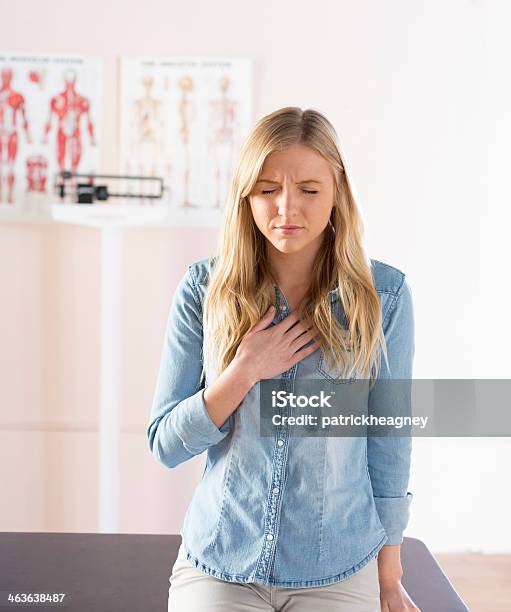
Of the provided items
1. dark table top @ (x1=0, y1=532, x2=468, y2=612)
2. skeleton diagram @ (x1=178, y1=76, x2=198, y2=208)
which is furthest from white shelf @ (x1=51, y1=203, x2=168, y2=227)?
dark table top @ (x1=0, y1=532, x2=468, y2=612)

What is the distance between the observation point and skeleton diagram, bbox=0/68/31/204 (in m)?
2.73

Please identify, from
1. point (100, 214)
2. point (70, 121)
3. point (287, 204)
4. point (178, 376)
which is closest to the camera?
point (287, 204)

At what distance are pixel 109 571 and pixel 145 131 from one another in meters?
1.52

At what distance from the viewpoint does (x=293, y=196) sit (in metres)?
1.26

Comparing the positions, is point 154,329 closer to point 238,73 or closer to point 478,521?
point 238,73

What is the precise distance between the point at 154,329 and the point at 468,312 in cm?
114

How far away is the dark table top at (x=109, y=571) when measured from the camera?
1674mm

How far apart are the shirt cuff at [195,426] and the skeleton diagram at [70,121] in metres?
1.67

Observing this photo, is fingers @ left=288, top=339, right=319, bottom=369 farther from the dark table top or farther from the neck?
the dark table top

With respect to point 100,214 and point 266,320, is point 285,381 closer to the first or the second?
point 266,320

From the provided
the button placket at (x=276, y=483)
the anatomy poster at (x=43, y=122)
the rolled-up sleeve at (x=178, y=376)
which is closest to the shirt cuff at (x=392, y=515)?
the button placket at (x=276, y=483)

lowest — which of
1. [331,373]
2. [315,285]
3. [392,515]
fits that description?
[392,515]

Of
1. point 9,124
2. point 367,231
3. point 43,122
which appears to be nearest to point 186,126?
point 43,122

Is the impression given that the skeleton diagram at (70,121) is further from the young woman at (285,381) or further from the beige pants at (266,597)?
the beige pants at (266,597)
